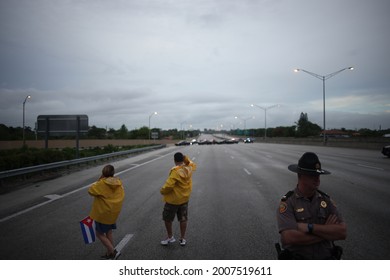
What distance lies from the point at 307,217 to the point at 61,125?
2235 cm

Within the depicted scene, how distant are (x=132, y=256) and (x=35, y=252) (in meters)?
1.78

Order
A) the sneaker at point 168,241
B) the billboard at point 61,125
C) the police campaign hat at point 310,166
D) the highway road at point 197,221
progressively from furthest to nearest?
the billboard at point 61,125
the sneaker at point 168,241
the highway road at point 197,221
the police campaign hat at point 310,166

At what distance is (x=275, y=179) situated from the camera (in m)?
13.4

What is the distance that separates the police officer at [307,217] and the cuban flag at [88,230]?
3.20 m

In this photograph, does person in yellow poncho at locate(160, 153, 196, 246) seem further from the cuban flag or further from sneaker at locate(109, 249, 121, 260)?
the cuban flag

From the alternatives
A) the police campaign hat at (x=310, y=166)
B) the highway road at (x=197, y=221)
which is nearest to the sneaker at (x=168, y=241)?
the highway road at (x=197, y=221)

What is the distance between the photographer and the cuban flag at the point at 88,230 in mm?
4926

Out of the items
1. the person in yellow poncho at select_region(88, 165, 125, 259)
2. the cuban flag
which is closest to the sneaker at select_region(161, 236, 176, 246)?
the person in yellow poncho at select_region(88, 165, 125, 259)

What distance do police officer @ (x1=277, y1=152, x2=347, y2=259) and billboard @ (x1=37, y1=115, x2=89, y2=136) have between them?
2128 centimetres

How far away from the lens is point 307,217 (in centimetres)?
309

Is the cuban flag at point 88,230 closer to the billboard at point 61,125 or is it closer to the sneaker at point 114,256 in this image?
the sneaker at point 114,256

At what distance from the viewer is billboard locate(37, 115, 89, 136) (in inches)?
872
